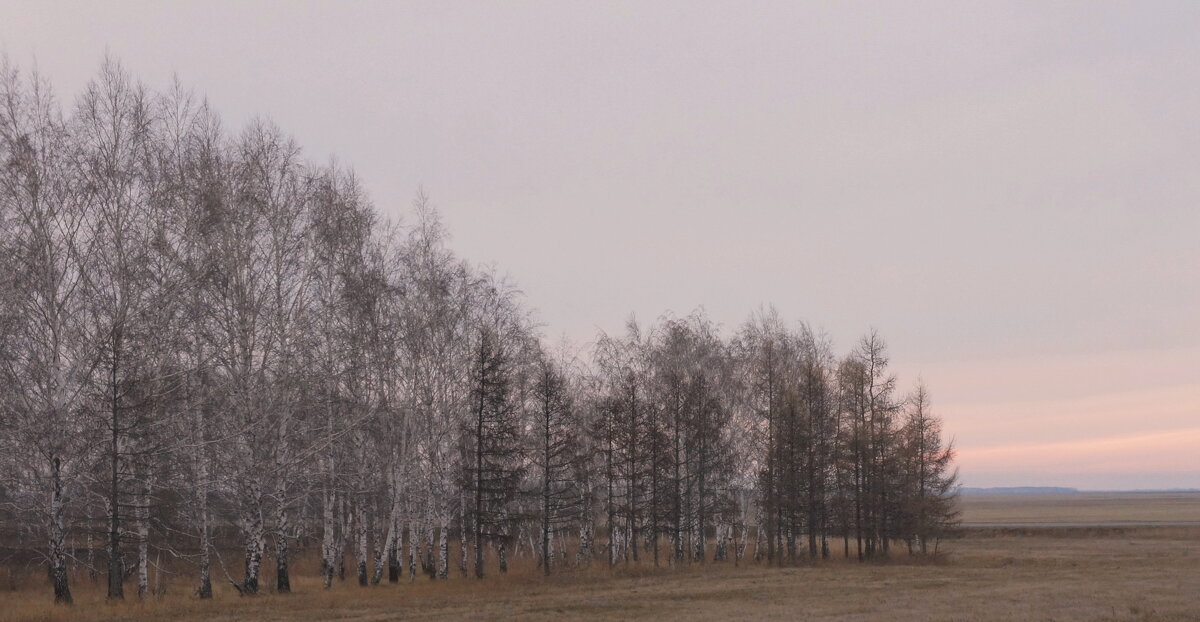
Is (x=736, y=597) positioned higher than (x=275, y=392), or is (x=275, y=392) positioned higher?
(x=275, y=392)

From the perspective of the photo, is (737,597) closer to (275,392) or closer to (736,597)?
(736,597)

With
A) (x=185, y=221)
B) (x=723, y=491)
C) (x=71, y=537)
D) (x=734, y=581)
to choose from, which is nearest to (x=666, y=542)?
(x=723, y=491)

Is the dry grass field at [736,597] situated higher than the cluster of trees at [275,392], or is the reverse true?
the cluster of trees at [275,392]

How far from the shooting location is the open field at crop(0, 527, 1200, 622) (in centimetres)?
2500

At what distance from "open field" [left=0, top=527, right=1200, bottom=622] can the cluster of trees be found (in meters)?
2.21

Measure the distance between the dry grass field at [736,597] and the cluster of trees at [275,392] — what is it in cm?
215

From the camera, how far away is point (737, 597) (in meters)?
30.9

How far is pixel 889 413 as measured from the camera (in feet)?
179

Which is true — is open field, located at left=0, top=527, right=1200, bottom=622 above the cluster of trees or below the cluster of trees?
below

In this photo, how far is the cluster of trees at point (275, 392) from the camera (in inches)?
1024

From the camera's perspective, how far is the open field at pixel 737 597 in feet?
82.0

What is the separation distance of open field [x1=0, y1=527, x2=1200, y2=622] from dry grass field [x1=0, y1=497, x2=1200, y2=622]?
4 cm

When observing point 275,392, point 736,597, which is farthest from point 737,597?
point 275,392

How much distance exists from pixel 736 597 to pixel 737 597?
36 millimetres
